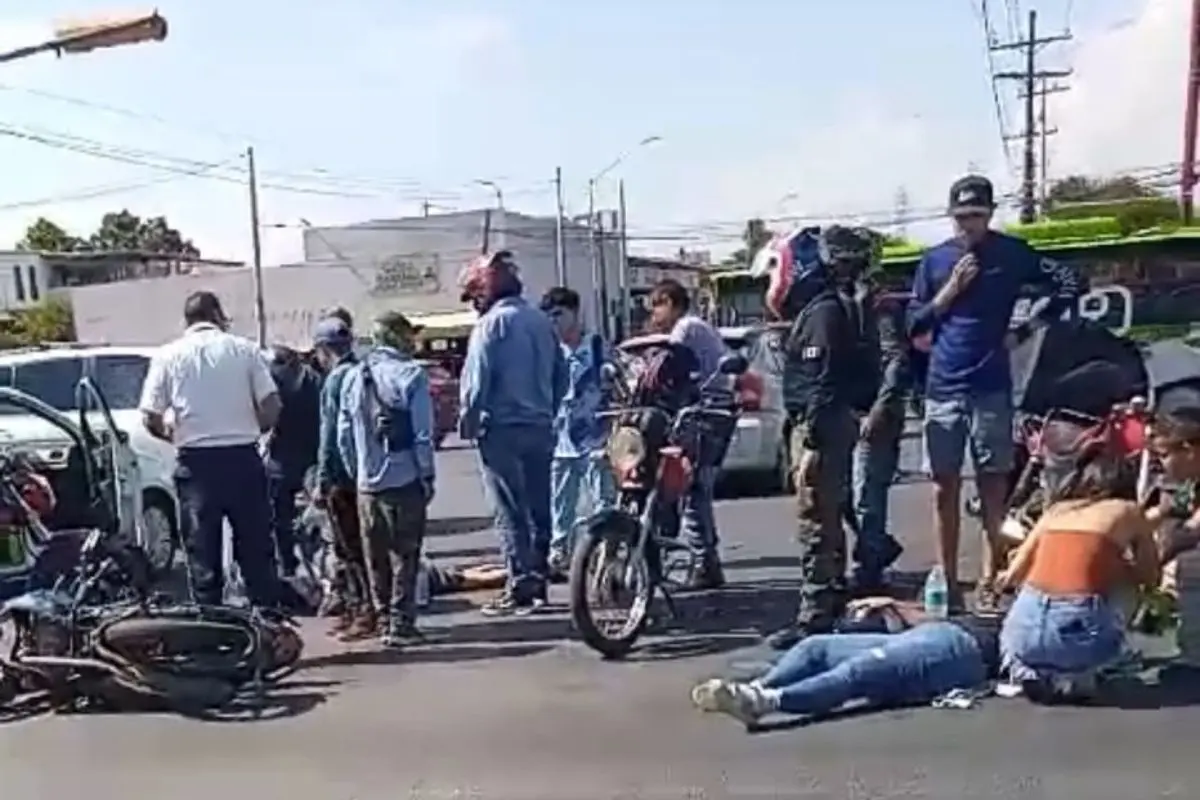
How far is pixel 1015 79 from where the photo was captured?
206 ft

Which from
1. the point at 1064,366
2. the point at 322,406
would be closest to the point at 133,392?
the point at 322,406

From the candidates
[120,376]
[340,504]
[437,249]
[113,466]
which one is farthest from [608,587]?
[437,249]

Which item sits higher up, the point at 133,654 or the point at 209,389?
the point at 209,389

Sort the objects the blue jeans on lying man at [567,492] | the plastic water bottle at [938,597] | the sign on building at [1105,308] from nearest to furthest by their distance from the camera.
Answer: the plastic water bottle at [938,597] → the sign on building at [1105,308] → the blue jeans on lying man at [567,492]

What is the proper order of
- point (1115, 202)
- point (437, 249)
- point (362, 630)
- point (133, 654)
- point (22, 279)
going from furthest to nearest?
point (22, 279) → point (437, 249) → point (1115, 202) → point (362, 630) → point (133, 654)

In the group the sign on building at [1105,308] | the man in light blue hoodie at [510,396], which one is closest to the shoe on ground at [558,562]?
the man in light blue hoodie at [510,396]

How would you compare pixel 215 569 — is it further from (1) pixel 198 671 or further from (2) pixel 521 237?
(2) pixel 521 237

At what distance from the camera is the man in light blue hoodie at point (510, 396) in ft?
34.1

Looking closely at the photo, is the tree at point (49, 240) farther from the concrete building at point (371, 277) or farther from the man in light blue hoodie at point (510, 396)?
the man in light blue hoodie at point (510, 396)

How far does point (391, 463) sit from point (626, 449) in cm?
122

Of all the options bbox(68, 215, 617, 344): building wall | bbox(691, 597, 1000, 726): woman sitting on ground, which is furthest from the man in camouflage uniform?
bbox(68, 215, 617, 344): building wall

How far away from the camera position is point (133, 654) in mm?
8469

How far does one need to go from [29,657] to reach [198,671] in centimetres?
78

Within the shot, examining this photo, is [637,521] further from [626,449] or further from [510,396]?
[510,396]
